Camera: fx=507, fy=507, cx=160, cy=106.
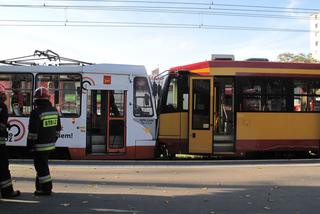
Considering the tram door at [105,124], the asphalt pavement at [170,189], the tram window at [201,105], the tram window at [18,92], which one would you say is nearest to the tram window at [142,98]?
the tram door at [105,124]

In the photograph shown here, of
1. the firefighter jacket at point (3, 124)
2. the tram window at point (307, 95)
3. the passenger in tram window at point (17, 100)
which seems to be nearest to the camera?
the firefighter jacket at point (3, 124)

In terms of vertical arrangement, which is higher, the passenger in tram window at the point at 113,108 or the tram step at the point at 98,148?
the passenger in tram window at the point at 113,108

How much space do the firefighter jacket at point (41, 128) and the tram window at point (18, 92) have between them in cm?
612

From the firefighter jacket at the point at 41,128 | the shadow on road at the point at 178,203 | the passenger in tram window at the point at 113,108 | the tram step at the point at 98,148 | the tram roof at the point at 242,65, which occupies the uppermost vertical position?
the tram roof at the point at 242,65

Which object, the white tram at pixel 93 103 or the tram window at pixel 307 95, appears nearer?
the white tram at pixel 93 103

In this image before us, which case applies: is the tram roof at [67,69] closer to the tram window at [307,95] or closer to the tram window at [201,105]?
the tram window at [201,105]

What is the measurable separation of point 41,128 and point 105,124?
6.16 m

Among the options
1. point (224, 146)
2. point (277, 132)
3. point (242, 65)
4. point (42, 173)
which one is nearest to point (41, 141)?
point (42, 173)

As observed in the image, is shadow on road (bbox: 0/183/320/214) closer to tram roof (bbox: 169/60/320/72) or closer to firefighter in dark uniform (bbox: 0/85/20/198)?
firefighter in dark uniform (bbox: 0/85/20/198)

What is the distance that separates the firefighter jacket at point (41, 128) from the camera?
26.3 feet

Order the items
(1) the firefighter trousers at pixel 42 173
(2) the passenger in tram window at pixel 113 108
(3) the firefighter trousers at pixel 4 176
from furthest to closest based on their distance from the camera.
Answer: (2) the passenger in tram window at pixel 113 108
(1) the firefighter trousers at pixel 42 173
(3) the firefighter trousers at pixel 4 176

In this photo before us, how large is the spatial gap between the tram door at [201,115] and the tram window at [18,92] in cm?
456

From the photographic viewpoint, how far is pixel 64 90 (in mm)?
14125

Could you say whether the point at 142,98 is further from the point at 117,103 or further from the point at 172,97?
the point at 172,97
